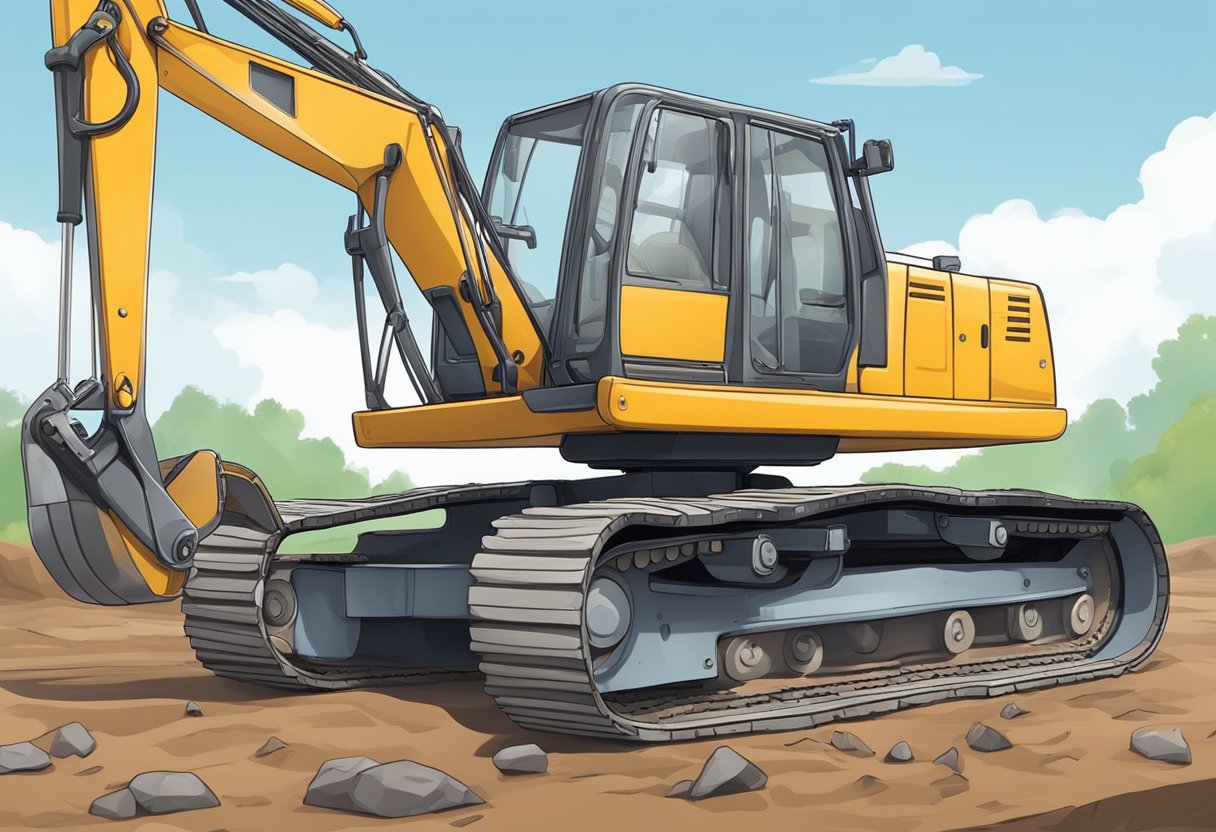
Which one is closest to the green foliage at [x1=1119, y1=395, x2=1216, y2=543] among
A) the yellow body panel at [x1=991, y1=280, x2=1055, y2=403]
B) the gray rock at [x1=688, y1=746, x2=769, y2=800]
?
the yellow body panel at [x1=991, y1=280, x2=1055, y2=403]

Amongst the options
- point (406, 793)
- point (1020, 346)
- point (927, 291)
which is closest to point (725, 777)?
point (406, 793)

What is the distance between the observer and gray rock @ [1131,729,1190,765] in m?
5.87

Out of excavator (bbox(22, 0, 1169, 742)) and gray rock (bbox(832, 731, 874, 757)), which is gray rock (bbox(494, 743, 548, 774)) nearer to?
excavator (bbox(22, 0, 1169, 742))

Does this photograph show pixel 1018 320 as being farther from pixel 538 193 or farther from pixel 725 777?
pixel 725 777

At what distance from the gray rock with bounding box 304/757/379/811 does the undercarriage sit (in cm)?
91

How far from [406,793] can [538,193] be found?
3713 mm

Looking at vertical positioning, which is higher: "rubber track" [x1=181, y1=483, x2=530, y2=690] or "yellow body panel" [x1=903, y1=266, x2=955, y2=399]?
"yellow body panel" [x1=903, y1=266, x2=955, y2=399]

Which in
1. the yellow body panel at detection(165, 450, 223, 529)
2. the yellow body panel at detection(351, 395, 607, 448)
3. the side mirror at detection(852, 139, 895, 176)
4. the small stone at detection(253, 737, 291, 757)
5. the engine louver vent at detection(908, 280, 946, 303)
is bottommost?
the small stone at detection(253, 737, 291, 757)

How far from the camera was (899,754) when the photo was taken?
583cm

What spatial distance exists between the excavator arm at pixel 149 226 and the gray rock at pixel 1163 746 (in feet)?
11.0

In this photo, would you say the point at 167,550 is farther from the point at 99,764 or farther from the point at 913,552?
the point at 913,552

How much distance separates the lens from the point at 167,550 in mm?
5887

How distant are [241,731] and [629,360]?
2.56 meters

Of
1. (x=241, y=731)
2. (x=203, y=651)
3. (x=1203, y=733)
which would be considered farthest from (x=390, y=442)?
(x=1203, y=733)
